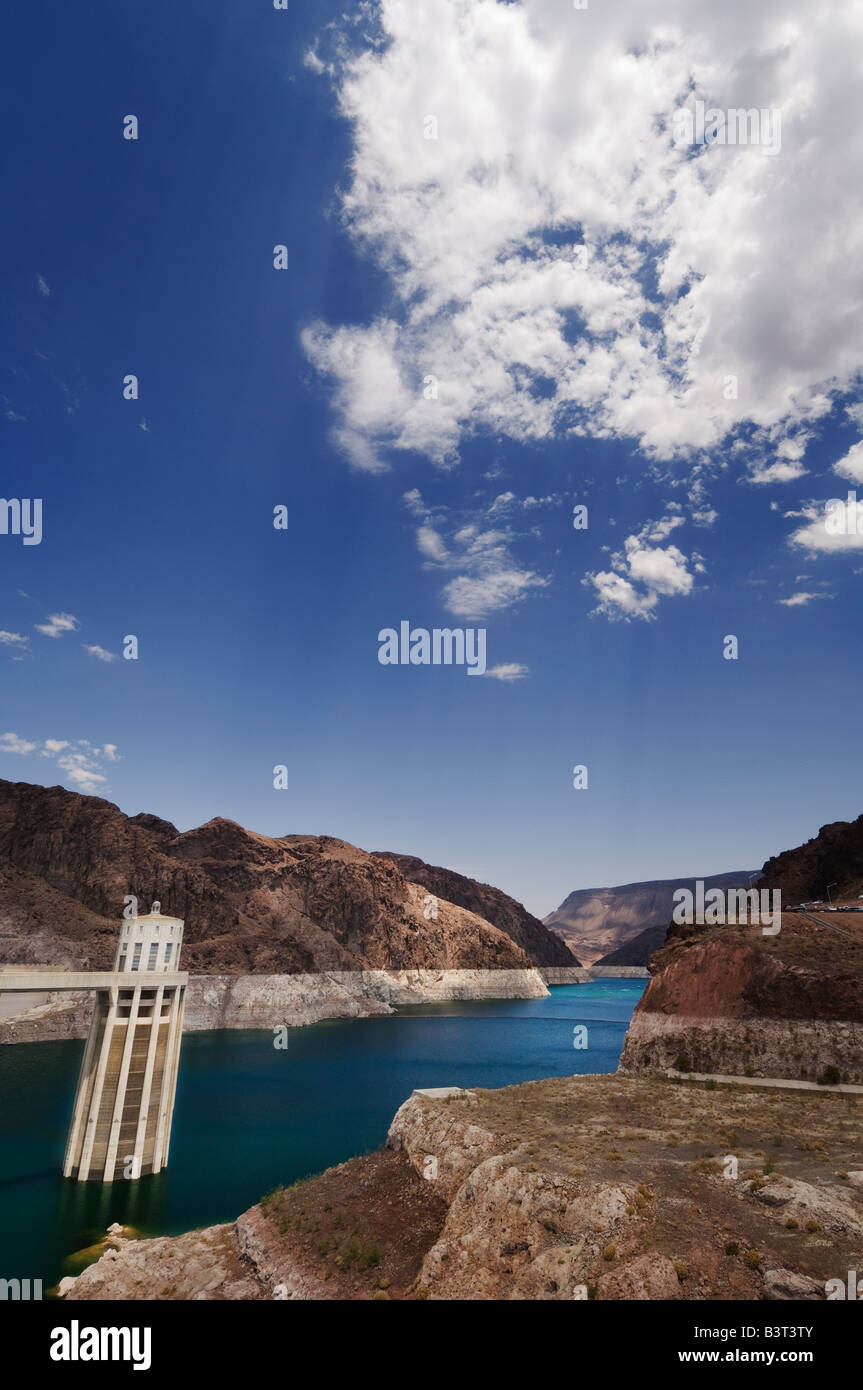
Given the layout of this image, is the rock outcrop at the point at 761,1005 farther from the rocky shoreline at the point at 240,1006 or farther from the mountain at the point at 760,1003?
the rocky shoreline at the point at 240,1006

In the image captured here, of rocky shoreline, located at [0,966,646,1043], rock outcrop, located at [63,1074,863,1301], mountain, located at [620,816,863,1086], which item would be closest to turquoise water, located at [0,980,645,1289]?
rocky shoreline, located at [0,966,646,1043]

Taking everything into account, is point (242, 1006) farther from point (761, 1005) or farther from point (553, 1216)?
point (553, 1216)

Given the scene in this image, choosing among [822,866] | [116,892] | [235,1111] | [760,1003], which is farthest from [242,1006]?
[760,1003]

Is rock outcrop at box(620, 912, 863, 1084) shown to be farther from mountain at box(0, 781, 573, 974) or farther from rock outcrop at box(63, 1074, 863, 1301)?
mountain at box(0, 781, 573, 974)

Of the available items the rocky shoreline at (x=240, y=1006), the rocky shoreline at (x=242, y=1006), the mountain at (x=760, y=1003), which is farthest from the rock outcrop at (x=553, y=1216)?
the rocky shoreline at (x=242, y=1006)

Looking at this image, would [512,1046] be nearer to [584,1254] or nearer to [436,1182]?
[436,1182]

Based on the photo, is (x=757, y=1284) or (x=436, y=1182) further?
(x=436, y=1182)

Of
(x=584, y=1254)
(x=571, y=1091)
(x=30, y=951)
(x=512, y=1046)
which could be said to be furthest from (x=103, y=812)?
(x=584, y=1254)
